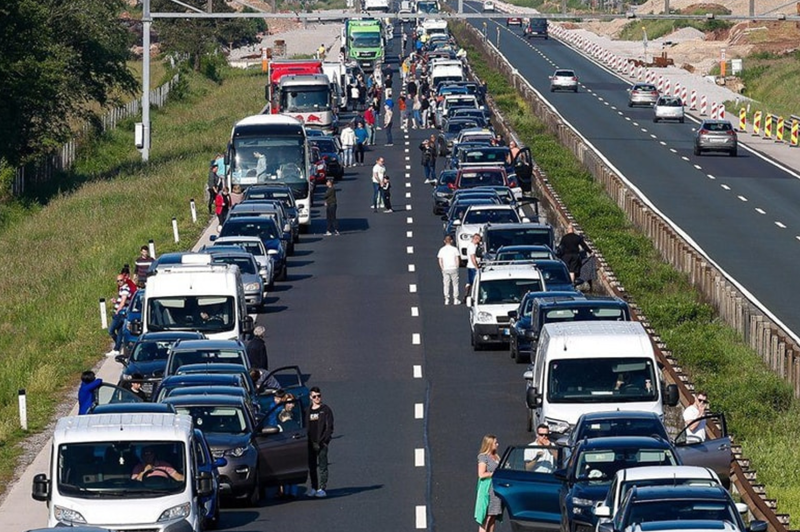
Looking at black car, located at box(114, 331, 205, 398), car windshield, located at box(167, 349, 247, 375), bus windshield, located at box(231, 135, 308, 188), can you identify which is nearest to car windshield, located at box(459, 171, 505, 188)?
bus windshield, located at box(231, 135, 308, 188)

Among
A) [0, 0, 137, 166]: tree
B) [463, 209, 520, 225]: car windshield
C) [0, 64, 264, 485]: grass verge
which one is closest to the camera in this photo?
[0, 64, 264, 485]: grass verge

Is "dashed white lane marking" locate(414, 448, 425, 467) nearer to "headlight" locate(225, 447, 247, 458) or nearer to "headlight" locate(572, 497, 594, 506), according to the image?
"headlight" locate(225, 447, 247, 458)

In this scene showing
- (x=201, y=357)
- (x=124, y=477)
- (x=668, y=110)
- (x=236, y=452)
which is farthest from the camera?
(x=668, y=110)

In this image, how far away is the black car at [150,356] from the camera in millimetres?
30812

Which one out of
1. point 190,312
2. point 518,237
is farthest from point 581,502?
point 518,237

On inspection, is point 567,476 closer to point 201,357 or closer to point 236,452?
point 236,452

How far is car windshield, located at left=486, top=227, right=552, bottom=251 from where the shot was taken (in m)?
44.8

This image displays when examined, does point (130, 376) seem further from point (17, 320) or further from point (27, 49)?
point (27, 49)

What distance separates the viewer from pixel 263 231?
47719mm

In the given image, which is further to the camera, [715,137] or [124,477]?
[715,137]

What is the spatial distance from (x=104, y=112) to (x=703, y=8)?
81.5m

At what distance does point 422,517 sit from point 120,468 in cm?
480

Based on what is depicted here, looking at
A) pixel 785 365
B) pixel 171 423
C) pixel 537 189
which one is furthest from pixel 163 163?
pixel 171 423

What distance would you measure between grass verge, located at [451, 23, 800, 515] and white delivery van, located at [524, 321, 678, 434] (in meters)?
2.10
